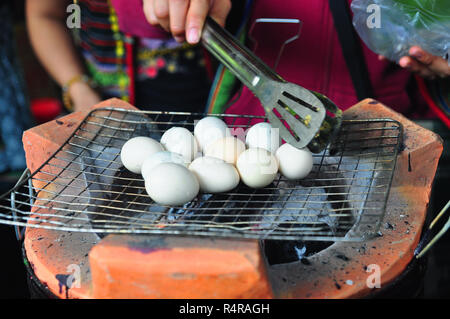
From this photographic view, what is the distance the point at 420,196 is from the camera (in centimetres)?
145

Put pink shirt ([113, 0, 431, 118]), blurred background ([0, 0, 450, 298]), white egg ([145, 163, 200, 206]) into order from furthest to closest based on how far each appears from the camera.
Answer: blurred background ([0, 0, 450, 298]) → pink shirt ([113, 0, 431, 118]) → white egg ([145, 163, 200, 206])

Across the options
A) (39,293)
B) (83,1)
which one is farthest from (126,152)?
(83,1)

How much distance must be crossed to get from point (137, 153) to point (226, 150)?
34cm

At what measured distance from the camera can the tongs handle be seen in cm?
148

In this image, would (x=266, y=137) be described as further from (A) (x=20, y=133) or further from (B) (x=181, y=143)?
(A) (x=20, y=133)

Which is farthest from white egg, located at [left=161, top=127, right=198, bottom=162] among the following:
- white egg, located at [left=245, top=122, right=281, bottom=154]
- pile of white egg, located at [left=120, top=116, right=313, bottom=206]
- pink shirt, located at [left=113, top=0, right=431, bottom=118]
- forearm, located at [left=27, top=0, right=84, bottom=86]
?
forearm, located at [left=27, top=0, right=84, bottom=86]

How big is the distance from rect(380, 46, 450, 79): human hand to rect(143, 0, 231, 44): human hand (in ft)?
2.88

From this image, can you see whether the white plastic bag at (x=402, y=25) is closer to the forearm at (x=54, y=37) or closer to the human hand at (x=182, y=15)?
the human hand at (x=182, y=15)

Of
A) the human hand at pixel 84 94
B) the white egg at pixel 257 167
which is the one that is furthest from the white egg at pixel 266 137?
the human hand at pixel 84 94

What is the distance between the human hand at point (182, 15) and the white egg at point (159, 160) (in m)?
0.46

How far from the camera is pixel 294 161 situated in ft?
4.92

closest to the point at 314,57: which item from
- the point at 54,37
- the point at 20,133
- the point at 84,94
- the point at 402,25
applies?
the point at 402,25

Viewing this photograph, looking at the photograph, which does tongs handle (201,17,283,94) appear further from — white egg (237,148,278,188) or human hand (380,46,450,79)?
human hand (380,46,450,79)
